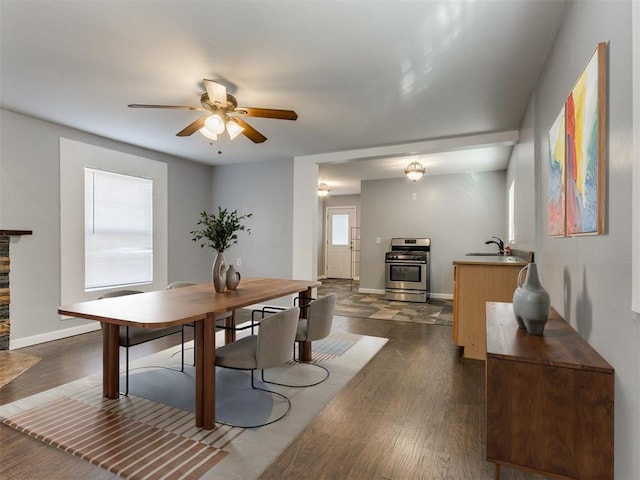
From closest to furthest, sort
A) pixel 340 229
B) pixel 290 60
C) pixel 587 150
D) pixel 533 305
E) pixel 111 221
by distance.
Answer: pixel 587 150
pixel 533 305
pixel 290 60
pixel 111 221
pixel 340 229

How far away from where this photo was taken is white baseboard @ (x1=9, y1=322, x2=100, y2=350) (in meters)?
3.64

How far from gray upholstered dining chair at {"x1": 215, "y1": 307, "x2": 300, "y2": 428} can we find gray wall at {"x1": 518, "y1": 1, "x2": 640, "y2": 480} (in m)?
1.62

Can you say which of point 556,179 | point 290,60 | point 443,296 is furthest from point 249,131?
point 443,296

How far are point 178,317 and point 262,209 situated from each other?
4.00 metres

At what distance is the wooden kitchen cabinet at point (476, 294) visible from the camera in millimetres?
3352

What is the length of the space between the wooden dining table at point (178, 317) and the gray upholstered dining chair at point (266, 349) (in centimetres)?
13

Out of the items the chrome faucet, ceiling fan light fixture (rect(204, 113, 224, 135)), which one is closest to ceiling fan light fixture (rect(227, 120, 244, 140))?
ceiling fan light fixture (rect(204, 113, 224, 135))

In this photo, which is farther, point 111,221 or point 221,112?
point 111,221

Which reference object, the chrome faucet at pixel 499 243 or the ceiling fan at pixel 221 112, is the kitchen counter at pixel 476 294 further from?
the chrome faucet at pixel 499 243

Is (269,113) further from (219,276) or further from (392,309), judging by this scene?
(392,309)

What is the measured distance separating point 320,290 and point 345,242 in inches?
96.8

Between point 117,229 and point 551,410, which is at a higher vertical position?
point 117,229

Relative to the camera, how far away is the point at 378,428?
7.06ft

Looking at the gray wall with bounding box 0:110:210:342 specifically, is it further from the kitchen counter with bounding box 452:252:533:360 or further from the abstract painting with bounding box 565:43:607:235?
the abstract painting with bounding box 565:43:607:235
